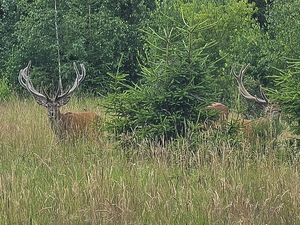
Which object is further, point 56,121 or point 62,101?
point 62,101

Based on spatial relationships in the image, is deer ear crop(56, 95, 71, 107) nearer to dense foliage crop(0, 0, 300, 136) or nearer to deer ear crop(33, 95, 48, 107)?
deer ear crop(33, 95, 48, 107)

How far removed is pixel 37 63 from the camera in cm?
1588

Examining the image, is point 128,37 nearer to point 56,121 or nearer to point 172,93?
point 56,121

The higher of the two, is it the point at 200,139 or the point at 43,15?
the point at 43,15

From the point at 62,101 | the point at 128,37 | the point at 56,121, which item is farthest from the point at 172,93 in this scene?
the point at 128,37

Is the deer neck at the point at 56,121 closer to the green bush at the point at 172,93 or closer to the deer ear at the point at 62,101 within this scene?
the deer ear at the point at 62,101

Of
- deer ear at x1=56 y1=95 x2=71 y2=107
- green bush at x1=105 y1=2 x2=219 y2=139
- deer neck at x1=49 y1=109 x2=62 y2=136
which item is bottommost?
deer neck at x1=49 y1=109 x2=62 y2=136

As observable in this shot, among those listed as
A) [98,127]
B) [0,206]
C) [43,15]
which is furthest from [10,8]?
[0,206]

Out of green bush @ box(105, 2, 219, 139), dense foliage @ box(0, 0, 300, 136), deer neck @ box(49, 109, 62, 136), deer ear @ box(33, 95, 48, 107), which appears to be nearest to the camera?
green bush @ box(105, 2, 219, 139)

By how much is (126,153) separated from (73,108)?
5.94 meters

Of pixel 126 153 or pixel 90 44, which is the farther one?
pixel 90 44

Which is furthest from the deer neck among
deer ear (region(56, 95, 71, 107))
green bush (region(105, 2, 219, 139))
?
green bush (region(105, 2, 219, 139))

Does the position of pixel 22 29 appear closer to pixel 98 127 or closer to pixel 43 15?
pixel 43 15

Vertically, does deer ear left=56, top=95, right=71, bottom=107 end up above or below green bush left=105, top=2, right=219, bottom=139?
below
